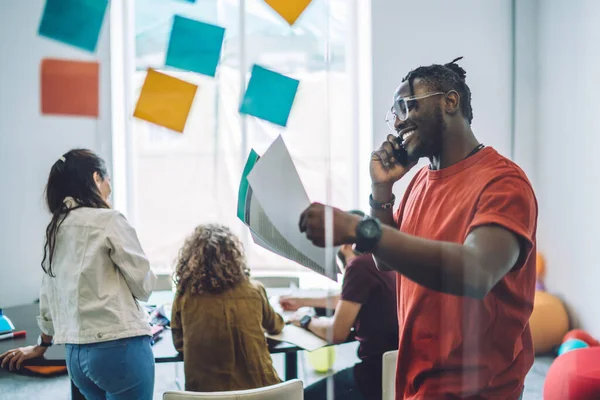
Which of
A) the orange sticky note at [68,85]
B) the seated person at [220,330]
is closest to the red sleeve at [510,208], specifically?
the orange sticky note at [68,85]

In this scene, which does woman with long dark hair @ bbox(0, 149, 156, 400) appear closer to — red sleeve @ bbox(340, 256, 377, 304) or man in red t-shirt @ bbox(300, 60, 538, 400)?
red sleeve @ bbox(340, 256, 377, 304)

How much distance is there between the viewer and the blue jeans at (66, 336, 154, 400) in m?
1.18

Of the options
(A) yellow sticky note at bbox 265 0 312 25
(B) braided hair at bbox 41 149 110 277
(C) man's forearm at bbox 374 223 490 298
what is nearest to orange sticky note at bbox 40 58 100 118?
(B) braided hair at bbox 41 149 110 277

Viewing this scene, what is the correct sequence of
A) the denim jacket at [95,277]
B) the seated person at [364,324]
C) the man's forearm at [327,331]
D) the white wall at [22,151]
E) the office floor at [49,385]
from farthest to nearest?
the office floor at [49,385], the white wall at [22,151], the man's forearm at [327,331], the seated person at [364,324], the denim jacket at [95,277]

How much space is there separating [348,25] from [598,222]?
93 centimetres

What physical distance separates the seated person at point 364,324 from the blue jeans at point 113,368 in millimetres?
413

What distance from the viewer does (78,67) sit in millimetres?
972

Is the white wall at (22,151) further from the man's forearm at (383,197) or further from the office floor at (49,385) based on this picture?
the man's forearm at (383,197)

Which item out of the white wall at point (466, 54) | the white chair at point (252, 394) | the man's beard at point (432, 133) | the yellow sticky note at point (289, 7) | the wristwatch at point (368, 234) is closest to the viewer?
the wristwatch at point (368, 234)

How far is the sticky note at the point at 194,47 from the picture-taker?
39.8 inches

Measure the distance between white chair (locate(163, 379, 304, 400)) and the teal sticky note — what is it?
2.06 ft

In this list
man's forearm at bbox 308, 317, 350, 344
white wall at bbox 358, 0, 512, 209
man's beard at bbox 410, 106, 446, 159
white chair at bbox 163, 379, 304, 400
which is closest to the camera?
man's beard at bbox 410, 106, 446, 159

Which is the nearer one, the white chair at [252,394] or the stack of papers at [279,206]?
the stack of papers at [279,206]

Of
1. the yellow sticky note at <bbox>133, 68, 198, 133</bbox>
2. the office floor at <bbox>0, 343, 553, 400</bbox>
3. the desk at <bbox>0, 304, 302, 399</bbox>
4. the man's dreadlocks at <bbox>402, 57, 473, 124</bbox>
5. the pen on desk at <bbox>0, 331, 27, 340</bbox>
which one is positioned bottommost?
the office floor at <bbox>0, 343, 553, 400</bbox>
